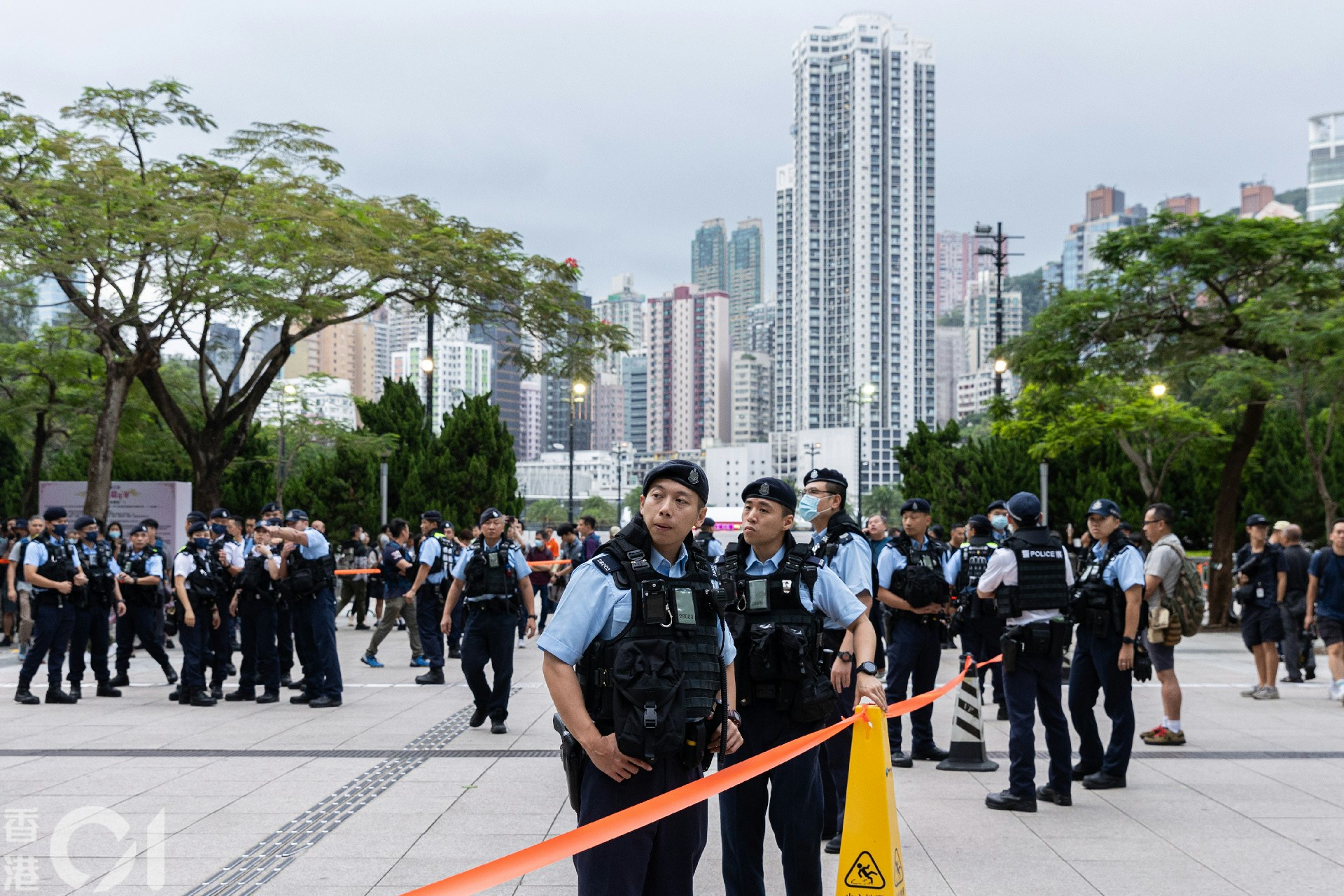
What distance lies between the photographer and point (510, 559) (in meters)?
9.76

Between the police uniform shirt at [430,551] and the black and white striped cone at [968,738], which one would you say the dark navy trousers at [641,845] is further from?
the police uniform shirt at [430,551]

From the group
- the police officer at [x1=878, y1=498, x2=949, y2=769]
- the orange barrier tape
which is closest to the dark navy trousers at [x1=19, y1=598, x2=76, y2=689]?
the police officer at [x1=878, y1=498, x2=949, y2=769]

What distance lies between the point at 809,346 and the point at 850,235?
53.8ft

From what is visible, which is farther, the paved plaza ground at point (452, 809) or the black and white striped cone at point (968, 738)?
the black and white striped cone at point (968, 738)

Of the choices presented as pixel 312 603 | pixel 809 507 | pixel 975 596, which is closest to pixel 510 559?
pixel 312 603

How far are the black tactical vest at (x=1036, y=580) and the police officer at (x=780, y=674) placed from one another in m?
2.15

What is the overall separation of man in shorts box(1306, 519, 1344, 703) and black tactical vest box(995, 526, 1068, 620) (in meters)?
5.98

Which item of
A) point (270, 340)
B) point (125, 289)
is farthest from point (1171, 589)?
point (270, 340)

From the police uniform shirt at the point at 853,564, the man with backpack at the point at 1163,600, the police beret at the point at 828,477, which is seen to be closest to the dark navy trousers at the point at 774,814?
the police uniform shirt at the point at 853,564

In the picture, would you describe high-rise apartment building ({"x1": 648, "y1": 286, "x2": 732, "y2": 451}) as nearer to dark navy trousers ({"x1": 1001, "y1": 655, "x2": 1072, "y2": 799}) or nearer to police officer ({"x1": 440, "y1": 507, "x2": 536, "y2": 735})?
police officer ({"x1": 440, "y1": 507, "x2": 536, "y2": 735})

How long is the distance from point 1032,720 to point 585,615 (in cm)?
439

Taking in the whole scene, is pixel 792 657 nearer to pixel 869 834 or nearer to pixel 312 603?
pixel 869 834

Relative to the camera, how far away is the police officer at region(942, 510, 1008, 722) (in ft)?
30.4

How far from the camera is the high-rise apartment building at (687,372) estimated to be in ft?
623
